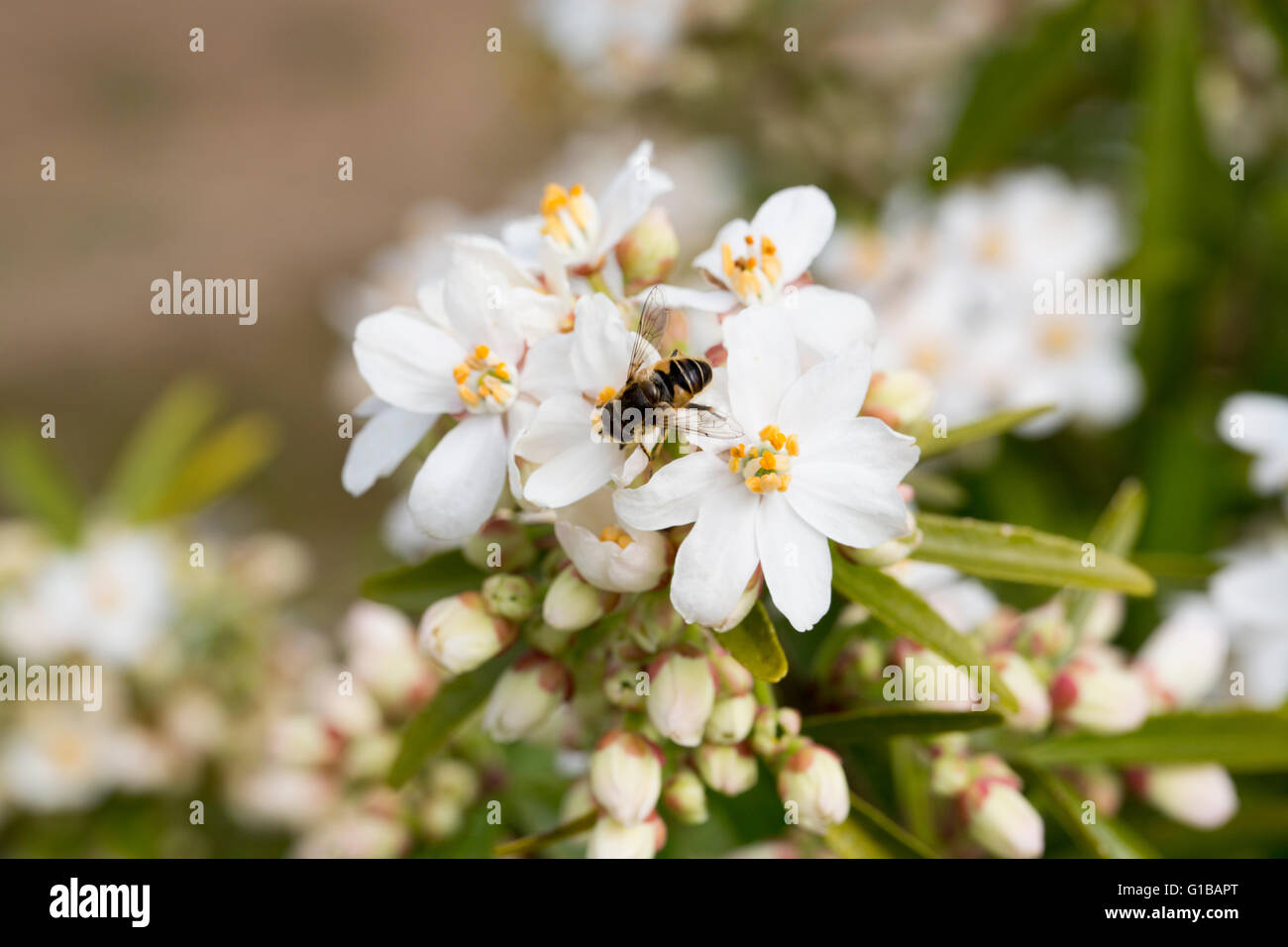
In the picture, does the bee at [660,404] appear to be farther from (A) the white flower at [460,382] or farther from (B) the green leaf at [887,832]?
(B) the green leaf at [887,832]

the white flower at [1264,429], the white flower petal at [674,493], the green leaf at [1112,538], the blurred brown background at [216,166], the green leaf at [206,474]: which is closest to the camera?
the white flower petal at [674,493]

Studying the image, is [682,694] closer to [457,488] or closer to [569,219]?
[457,488]

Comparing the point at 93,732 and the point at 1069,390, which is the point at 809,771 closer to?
the point at 1069,390

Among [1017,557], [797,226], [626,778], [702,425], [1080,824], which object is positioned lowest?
[1080,824]

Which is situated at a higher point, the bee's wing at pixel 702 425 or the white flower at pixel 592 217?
the white flower at pixel 592 217

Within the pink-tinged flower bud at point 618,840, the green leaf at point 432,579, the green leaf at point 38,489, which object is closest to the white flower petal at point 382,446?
the green leaf at point 432,579

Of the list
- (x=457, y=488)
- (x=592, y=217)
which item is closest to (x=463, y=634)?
(x=457, y=488)
